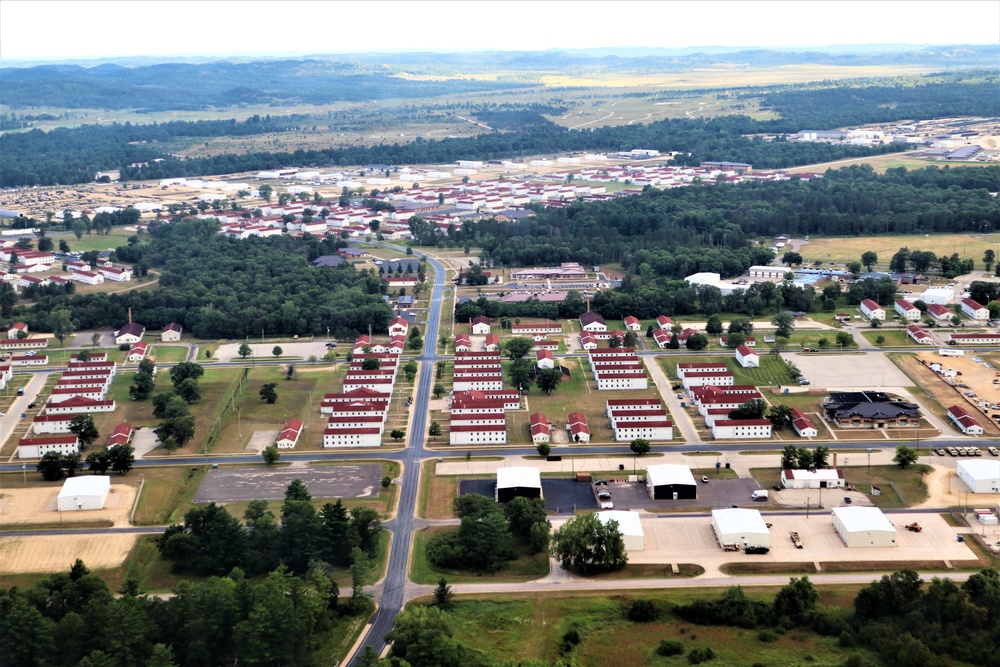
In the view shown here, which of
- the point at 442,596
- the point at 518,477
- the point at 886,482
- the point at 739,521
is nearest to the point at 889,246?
the point at 886,482

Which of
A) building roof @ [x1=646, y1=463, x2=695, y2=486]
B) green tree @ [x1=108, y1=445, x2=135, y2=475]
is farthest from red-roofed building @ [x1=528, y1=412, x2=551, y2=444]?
green tree @ [x1=108, y1=445, x2=135, y2=475]

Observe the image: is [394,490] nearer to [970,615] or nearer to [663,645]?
[663,645]

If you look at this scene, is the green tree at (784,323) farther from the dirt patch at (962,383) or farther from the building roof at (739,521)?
the building roof at (739,521)

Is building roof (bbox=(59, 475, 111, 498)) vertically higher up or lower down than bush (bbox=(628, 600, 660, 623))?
lower down

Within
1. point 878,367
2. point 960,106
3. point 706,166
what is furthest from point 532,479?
point 960,106

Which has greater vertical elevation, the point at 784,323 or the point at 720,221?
the point at 784,323

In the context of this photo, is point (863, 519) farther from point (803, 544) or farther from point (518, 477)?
point (518, 477)

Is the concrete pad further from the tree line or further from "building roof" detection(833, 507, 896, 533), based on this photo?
"building roof" detection(833, 507, 896, 533)
